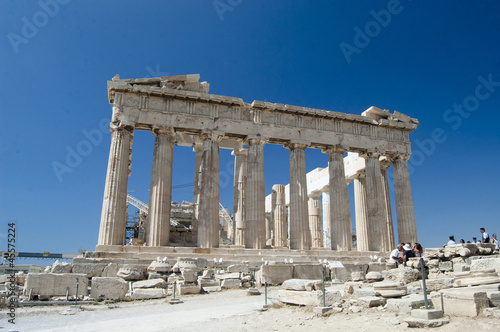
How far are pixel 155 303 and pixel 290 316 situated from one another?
16.0ft

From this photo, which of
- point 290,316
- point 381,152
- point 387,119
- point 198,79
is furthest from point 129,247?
point 387,119

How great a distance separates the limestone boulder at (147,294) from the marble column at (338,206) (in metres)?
14.2

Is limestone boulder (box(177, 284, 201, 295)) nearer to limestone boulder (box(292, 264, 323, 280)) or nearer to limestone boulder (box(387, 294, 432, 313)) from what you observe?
limestone boulder (box(292, 264, 323, 280))

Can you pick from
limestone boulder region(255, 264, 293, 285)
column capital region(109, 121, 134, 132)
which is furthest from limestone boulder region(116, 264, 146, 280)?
column capital region(109, 121, 134, 132)

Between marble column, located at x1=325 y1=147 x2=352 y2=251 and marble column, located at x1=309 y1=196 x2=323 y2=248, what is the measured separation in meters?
6.34

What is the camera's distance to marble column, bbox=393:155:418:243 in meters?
26.6

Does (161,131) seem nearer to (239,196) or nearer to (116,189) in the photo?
(116,189)

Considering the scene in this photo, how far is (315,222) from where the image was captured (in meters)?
32.8

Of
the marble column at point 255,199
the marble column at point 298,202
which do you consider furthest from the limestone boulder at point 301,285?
the marble column at point 298,202

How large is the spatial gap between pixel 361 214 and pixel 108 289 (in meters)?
19.9

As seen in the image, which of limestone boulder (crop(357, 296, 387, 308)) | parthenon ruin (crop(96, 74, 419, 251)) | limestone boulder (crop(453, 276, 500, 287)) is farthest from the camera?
parthenon ruin (crop(96, 74, 419, 251))

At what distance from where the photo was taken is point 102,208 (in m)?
20.9

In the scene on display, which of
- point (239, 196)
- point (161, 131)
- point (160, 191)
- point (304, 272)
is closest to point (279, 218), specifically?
point (239, 196)

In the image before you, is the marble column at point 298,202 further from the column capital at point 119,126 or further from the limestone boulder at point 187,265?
the column capital at point 119,126
